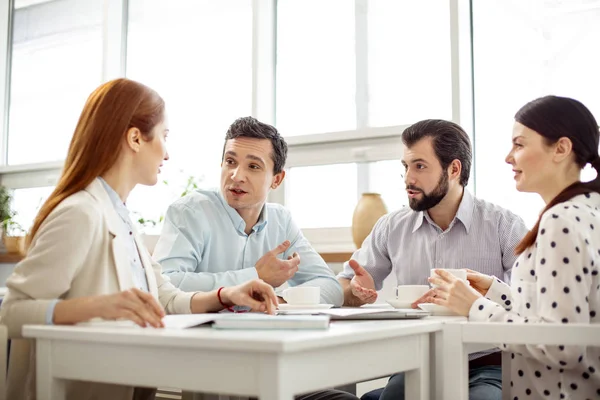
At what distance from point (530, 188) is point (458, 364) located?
2.00 feet

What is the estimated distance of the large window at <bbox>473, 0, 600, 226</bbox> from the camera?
120 inches

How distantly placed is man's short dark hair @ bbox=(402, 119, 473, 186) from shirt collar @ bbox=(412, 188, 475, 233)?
11 centimetres

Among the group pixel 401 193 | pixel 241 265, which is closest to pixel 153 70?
pixel 401 193

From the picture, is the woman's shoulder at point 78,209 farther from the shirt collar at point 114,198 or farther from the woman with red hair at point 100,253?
the shirt collar at point 114,198

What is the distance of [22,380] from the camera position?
150 cm

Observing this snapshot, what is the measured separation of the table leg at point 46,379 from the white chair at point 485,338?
0.73 metres

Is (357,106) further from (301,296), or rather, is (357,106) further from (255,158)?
(301,296)

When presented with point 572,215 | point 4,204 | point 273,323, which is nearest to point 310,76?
point 4,204

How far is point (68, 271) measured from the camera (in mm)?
1373

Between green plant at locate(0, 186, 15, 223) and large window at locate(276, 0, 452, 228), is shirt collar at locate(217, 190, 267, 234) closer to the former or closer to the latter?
large window at locate(276, 0, 452, 228)

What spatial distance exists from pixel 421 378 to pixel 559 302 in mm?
329

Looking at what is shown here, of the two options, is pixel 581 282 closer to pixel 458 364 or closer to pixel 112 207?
pixel 458 364

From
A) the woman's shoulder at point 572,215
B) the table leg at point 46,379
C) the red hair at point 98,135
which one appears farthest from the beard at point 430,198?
the table leg at point 46,379

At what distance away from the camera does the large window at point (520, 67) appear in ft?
10.0
